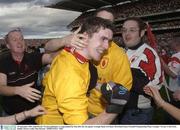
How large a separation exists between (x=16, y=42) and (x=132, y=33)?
1.43 meters

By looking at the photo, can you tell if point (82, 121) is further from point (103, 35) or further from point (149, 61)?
point (149, 61)

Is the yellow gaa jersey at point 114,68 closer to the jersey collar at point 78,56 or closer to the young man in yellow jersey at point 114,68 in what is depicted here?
the young man in yellow jersey at point 114,68

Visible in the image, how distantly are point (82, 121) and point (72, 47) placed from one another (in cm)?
52

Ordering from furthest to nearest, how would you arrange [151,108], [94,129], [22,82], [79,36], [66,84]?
[22,82]
[151,108]
[79,36]
[66,84]
[94,129]

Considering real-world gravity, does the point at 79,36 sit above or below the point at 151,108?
above

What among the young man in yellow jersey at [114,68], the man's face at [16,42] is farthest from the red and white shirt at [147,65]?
the man's face at [16,42]

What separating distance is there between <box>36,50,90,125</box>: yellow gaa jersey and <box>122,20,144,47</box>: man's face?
1.56 m

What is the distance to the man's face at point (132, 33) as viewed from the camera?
378 cm

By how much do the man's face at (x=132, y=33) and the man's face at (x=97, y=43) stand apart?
1.45 meters

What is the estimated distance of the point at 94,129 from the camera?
1.72 m

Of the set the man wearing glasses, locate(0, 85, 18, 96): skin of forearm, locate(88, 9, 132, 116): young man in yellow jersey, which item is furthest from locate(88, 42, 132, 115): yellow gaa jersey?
locate(0, 85, 18, 96): skin of forearm

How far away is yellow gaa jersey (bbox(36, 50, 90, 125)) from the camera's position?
2.06 meters

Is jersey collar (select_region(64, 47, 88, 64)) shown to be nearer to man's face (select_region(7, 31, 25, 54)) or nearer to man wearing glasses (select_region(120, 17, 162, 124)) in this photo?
man wearing glasses (select_region(120, 17, 162, 124))

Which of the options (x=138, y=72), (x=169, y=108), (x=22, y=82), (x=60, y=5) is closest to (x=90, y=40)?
(x=169, y=108)
